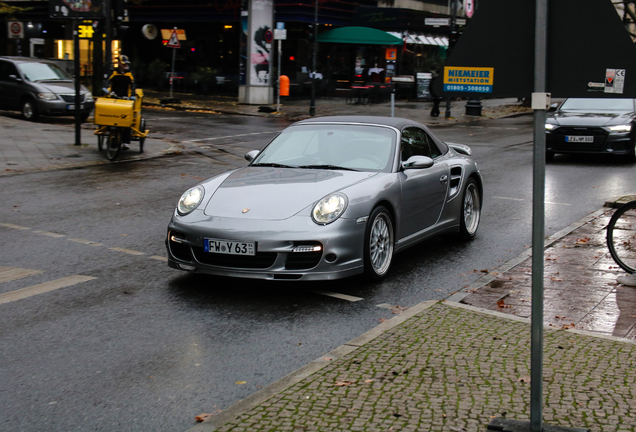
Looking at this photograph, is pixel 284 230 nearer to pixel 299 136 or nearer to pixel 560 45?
pixel 299 136

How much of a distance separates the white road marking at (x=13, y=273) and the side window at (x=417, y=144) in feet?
12.1

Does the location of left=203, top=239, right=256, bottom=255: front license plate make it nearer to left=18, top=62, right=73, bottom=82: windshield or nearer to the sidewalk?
Result: the sidewalk

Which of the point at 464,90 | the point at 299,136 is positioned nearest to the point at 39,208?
the point at 299,136

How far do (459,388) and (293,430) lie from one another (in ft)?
3.47

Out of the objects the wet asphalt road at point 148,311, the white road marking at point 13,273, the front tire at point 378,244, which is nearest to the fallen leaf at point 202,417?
the wet asphalt road at point 148,311

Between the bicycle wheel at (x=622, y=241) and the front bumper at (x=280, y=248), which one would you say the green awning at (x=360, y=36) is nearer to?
the bicycle wheel at (x=622, y=241)

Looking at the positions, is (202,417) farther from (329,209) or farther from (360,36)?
(360,36)

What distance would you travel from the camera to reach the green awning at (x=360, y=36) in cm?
3659

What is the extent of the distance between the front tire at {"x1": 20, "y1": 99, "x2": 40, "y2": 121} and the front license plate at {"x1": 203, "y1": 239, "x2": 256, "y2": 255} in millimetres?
17814

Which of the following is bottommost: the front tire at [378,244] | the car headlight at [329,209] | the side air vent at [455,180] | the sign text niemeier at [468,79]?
the front tire at [378,244]

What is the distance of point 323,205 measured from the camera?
21.6 feet

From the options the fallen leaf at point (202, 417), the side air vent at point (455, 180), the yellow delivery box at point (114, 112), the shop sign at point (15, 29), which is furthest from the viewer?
the shop sign at point (15, 29)

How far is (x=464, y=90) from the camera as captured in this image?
3.68m

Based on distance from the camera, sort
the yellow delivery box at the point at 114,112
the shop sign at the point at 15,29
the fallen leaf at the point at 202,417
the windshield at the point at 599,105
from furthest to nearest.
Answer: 1. the shop sign at the point at 15,29
2. the windshield at the point at 599,105
3. the yellow delivery box at the point at 114,112
4. the fallen leaf at the point at 202,417
